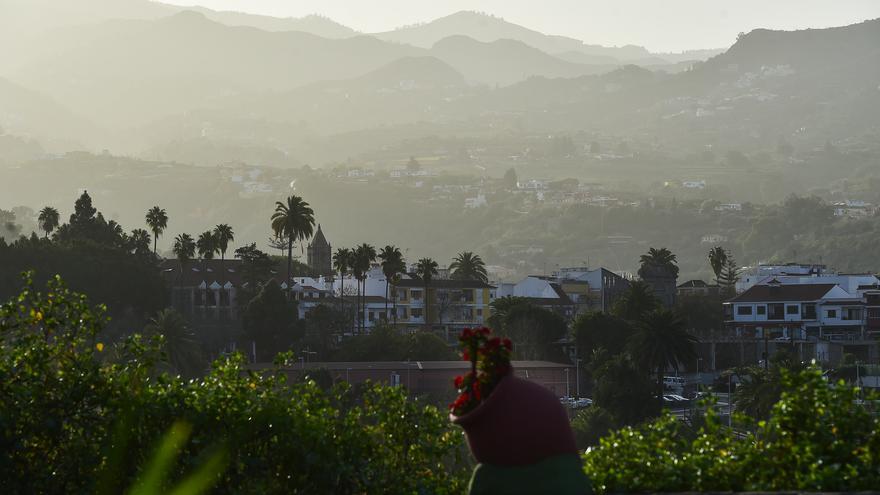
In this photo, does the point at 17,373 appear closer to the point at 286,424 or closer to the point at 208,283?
the point at 286,424

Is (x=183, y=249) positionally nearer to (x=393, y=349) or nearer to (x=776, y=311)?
(x=393, y=349)

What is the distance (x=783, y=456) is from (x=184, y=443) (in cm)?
550

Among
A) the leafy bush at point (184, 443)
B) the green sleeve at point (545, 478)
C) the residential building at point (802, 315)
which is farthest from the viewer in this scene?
the residential building at point (802, 315)

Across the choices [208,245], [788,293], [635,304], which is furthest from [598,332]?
[208,245]

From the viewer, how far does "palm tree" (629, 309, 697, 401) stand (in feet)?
254

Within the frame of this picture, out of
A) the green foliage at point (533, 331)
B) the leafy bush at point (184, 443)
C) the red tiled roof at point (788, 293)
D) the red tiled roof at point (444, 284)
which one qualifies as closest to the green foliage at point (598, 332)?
the green foliage at point (533, 331)

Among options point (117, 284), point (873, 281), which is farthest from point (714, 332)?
point (117, 284)

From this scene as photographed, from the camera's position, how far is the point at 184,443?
13422 mm

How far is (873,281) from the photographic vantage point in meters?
129

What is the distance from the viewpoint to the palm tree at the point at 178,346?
8038 centimetres

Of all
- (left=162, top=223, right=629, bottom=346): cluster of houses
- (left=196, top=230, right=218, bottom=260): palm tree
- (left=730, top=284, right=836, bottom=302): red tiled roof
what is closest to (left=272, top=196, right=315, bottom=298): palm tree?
(left=162, top=223, right=629, bottom=346): cluster of houses

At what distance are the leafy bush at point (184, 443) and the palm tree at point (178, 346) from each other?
65651 millimetres

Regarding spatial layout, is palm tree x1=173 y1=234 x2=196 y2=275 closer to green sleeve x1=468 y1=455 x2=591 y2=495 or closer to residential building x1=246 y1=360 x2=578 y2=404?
residential building x1=246 y1=360 x2=578 y2=404

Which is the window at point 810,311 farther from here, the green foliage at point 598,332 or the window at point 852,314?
the green foliage at point 598,332
